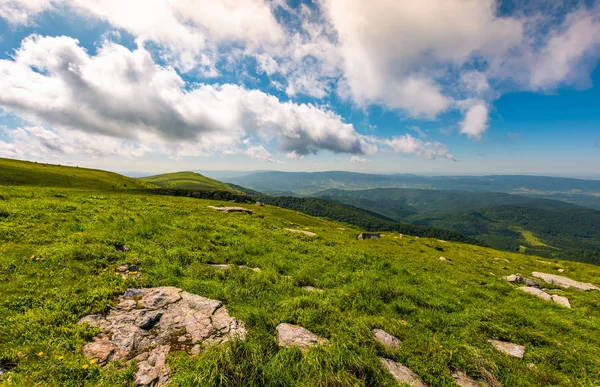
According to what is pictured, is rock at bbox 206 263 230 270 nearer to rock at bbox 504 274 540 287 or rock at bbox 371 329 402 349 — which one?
rock at bbox 371 329 402 349

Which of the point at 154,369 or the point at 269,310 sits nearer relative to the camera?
the point at 154,369

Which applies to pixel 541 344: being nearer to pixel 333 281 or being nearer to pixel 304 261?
pixel 333 281

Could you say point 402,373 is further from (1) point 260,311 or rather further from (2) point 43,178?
(2) point 43,178

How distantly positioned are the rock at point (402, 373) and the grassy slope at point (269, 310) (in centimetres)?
37

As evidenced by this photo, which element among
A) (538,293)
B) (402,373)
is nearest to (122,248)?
(402,373)

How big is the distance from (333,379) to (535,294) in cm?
2089

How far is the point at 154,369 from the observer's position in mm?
5984

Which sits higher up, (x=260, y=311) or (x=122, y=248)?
(x=122, y=248)

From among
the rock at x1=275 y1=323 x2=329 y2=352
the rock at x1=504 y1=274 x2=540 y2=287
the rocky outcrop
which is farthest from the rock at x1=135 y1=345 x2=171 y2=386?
the rock at x1=504 y1=274 x2=540 y2=287

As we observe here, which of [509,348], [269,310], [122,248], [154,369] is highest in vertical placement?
[122,248]

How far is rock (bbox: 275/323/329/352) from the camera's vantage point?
743 centimetres

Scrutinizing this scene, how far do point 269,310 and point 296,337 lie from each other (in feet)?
6.55

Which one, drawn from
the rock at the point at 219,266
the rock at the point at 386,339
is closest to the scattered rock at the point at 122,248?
the rock at the point at 219,266

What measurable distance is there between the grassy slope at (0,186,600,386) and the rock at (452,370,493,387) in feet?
0.97
